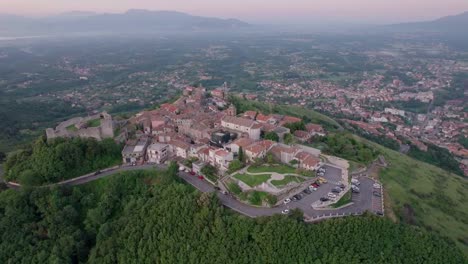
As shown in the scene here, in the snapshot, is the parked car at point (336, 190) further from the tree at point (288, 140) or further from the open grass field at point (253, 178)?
the tree at point (288, 140)

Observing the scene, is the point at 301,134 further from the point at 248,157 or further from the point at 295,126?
the point at 248,157

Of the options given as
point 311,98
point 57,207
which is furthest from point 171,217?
point 311,98

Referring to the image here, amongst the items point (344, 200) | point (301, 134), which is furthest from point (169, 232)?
point (301, 134)

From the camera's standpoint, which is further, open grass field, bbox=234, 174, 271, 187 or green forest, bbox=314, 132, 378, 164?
green forest, bbox=314, 132, 378, 164

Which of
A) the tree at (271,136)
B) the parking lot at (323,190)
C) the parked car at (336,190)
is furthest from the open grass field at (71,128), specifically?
the parked car at (336,190)

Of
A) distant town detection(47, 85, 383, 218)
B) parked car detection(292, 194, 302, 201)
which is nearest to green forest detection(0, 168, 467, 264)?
distant town detection(47, 85, 383, 218)

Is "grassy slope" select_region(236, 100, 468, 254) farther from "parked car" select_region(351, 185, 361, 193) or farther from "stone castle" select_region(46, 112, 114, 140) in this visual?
"stone castle" select_region(46, 112, 114, 140)

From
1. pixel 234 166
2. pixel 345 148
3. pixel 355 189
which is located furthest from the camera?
pixel 345 148
